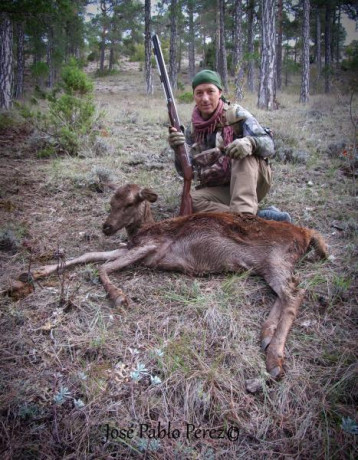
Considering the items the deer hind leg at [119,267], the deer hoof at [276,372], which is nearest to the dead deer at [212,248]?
the deer hind leg at [119,267]

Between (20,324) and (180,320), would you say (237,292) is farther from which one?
(20,324)

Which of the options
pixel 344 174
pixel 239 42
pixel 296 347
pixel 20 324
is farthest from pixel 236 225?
pixel 239 42

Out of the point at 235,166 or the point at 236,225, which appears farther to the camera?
the point at 235,166

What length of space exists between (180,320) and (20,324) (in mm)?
1314

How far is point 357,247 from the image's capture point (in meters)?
3.41

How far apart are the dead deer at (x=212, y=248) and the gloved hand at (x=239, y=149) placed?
785 mm

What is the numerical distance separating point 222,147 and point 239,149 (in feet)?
2.39

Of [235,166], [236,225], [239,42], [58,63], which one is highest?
[58,63]

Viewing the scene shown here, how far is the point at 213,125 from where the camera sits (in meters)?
4.26

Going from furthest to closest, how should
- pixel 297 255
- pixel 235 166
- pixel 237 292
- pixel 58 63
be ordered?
pixel 58 63 → pixel 235 166 → pixel 297 255 → pixel 237 292

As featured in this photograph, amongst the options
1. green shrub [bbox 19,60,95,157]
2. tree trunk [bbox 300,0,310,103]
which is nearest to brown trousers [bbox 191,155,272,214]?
green shrub [bbox 19,60,95,157]

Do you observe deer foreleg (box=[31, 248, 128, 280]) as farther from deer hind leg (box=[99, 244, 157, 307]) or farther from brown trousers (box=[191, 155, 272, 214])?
brown trousers (box=[191, 155, 272, 214])

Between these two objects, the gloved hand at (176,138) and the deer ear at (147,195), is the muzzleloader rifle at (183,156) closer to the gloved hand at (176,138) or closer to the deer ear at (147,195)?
the gloved hand at (176,138)

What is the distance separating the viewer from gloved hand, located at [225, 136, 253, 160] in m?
3.55
